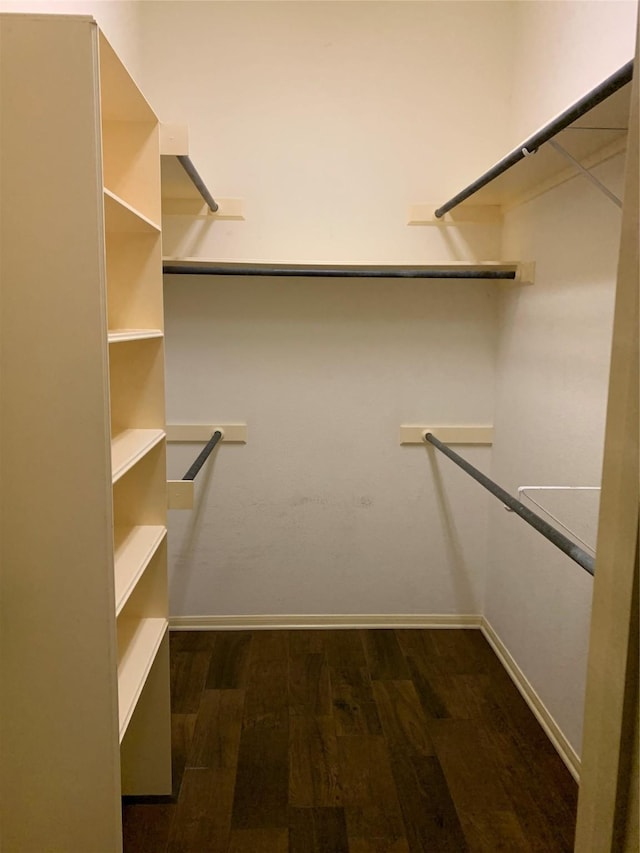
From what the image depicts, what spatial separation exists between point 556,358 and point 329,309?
3.41ft

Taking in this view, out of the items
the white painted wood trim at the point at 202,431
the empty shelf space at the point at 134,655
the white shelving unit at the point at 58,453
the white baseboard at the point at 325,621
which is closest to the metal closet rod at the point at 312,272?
the white painted wood trim at the point at 202,431

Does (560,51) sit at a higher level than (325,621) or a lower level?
higher

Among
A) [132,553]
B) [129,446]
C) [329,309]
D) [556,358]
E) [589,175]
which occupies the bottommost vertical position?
[132,553]

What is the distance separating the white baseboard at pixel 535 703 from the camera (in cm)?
215

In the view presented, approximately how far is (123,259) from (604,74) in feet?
4.99

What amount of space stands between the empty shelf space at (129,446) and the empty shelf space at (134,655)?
530 mm

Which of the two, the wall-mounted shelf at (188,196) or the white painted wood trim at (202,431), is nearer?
the wall-mounted shelf at (188,196)

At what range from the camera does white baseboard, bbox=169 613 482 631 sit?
3094mm

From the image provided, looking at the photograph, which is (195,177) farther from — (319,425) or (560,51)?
(560,51)

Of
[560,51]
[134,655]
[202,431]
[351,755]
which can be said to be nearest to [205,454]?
[202,431]

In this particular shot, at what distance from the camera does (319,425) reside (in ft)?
9.82

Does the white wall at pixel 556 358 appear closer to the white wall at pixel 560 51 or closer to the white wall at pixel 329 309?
the white wall at pixel 560 51

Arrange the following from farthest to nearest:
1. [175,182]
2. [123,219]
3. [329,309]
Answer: [329,309] < [175,182] < [123,219]

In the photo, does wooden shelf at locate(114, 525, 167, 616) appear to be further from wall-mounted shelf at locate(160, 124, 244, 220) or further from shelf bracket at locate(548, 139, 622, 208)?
shelf bracket at locate(548, 139, 622, 208)
